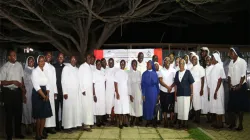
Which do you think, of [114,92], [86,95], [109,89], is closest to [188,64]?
[114,92]

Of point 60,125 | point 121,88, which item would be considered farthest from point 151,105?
point 60,125

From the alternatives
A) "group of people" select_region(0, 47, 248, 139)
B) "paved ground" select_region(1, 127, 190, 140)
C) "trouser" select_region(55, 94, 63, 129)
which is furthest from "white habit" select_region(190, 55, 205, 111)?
"trouser" select_region(55, 94, 63, 129)

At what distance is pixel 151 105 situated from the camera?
28.3 feet

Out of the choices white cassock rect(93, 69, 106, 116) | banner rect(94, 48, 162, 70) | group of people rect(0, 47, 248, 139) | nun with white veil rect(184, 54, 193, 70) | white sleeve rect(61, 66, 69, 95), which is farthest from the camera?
banner rect(94, 48, 162, 70)

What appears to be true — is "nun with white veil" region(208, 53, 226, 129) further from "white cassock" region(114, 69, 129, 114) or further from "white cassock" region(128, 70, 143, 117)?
"white cassock" region(114, 69, 129, 114)

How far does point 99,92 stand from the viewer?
29.1 feet

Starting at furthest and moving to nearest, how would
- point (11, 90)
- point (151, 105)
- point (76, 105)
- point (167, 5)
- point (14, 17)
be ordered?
point (167, 5), point (14, 17), point (151, 105), point (76, 105), point (11, 90)

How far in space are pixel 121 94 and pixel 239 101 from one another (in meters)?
3.34

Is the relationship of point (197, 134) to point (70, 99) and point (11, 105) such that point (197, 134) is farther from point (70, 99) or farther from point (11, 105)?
point (11, 105)

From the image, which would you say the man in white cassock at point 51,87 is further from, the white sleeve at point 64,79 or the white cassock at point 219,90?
the white cassock at point 219,90

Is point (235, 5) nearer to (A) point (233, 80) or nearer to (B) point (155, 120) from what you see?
(A) point (233, 80)

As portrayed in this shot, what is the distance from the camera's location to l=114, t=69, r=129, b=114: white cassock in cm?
871

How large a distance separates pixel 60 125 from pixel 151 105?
8.81 feet

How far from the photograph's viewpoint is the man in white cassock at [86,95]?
26.7ft
